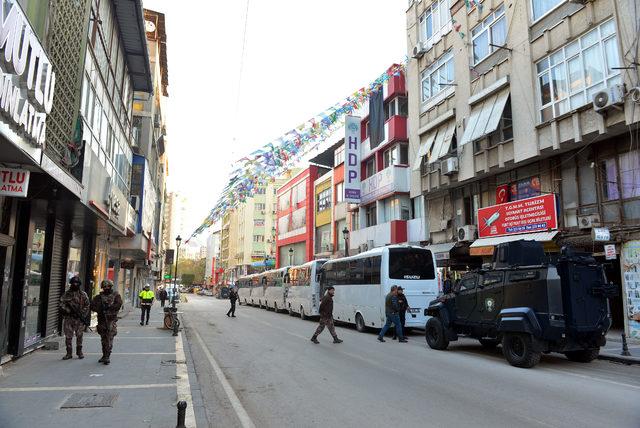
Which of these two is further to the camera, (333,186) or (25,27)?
(333,186)

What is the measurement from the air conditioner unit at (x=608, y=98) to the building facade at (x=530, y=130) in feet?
0.11

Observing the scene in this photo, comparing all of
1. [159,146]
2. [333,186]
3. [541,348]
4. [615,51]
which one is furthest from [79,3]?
[159,146]

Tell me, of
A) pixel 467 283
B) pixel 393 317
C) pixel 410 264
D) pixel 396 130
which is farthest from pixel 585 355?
pixel 396 130

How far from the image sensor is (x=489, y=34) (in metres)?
22.2

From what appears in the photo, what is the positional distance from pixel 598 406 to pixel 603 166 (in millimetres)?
12416

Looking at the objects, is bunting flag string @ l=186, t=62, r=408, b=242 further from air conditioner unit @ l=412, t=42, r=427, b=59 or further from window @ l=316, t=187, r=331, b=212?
window @ l=316, t=187, r=331, b=212

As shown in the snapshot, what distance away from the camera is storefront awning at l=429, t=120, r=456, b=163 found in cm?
2420

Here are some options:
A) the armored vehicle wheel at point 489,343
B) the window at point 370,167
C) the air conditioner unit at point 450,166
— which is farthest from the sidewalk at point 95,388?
the window at point 370,167

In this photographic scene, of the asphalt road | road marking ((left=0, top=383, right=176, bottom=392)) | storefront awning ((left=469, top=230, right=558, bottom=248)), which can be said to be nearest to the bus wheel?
the asphalt road

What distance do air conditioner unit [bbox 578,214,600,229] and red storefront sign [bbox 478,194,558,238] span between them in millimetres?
1201

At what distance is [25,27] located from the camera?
6988mm

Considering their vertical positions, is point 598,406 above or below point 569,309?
below

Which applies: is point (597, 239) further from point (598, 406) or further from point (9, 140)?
point (9, 140)

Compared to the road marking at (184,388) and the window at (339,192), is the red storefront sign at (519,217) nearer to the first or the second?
the road marking at (184,388)
